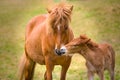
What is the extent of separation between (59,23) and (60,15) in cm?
12

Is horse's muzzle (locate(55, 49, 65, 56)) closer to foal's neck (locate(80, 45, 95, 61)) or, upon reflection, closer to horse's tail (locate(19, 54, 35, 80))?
foal's neck (locate(80, 45, 95, 61))

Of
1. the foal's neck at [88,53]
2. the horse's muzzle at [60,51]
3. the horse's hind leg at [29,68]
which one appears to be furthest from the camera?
the horse's hind leg at [29,68]

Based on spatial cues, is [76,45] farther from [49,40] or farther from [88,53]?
[49,40]

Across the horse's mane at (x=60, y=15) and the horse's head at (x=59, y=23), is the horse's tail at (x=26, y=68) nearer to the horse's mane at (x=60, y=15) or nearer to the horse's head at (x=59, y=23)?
the horse's head at (x=59, y=23)

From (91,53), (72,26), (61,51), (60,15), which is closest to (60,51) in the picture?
(61,51)

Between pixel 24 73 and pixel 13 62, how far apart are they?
2.47 metres

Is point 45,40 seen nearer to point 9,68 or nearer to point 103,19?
point 9,68

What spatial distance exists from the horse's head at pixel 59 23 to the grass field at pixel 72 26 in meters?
2.43

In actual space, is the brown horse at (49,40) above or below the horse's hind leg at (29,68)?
above

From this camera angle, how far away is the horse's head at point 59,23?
5.91m

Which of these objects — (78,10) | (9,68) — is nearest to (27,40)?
(9,68)

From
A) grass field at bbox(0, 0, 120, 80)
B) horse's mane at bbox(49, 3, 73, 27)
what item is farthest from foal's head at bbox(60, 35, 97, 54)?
grass field at bbox(0, 0, 120, 80)

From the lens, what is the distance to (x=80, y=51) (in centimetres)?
620

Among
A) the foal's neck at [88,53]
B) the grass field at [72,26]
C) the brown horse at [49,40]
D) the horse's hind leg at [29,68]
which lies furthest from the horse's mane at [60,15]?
the grass field at [72,26]
